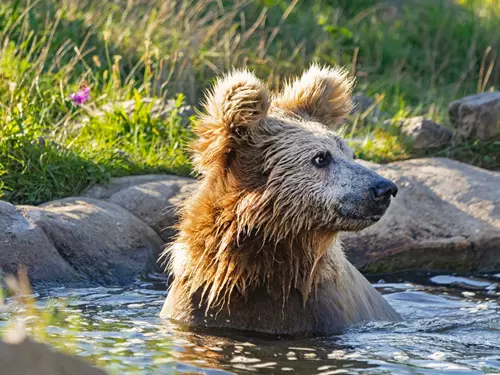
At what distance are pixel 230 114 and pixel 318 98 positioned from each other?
752 mm

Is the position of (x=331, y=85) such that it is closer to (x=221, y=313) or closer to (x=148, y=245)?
(x=221, y=313)

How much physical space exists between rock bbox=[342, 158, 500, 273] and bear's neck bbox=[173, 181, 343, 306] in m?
2.43

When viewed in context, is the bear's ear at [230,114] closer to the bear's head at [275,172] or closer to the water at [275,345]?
the bear's head at [275,172]

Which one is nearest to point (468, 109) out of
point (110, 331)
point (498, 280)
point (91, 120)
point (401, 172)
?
point (401, 172)

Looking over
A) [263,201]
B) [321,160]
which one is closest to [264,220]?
[263,201]

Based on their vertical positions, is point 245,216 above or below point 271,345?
above

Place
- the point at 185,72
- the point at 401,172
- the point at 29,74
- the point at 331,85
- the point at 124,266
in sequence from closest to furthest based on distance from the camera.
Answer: the point at 331,85 → the point at 124,266 → the point at 401,172 → the point at 29,74 → the point at 185,72

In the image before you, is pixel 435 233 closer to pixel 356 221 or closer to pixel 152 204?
pixel 152 204

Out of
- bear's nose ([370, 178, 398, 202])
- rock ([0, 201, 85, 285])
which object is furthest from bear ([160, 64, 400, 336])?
rock ([0, 201, 85, 285])

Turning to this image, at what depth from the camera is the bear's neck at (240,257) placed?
5582mm

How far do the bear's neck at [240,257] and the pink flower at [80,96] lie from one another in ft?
11.5

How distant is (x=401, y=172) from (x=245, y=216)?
3.60 m

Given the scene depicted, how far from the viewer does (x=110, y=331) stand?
5.65 meters

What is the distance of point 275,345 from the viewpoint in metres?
5.40
